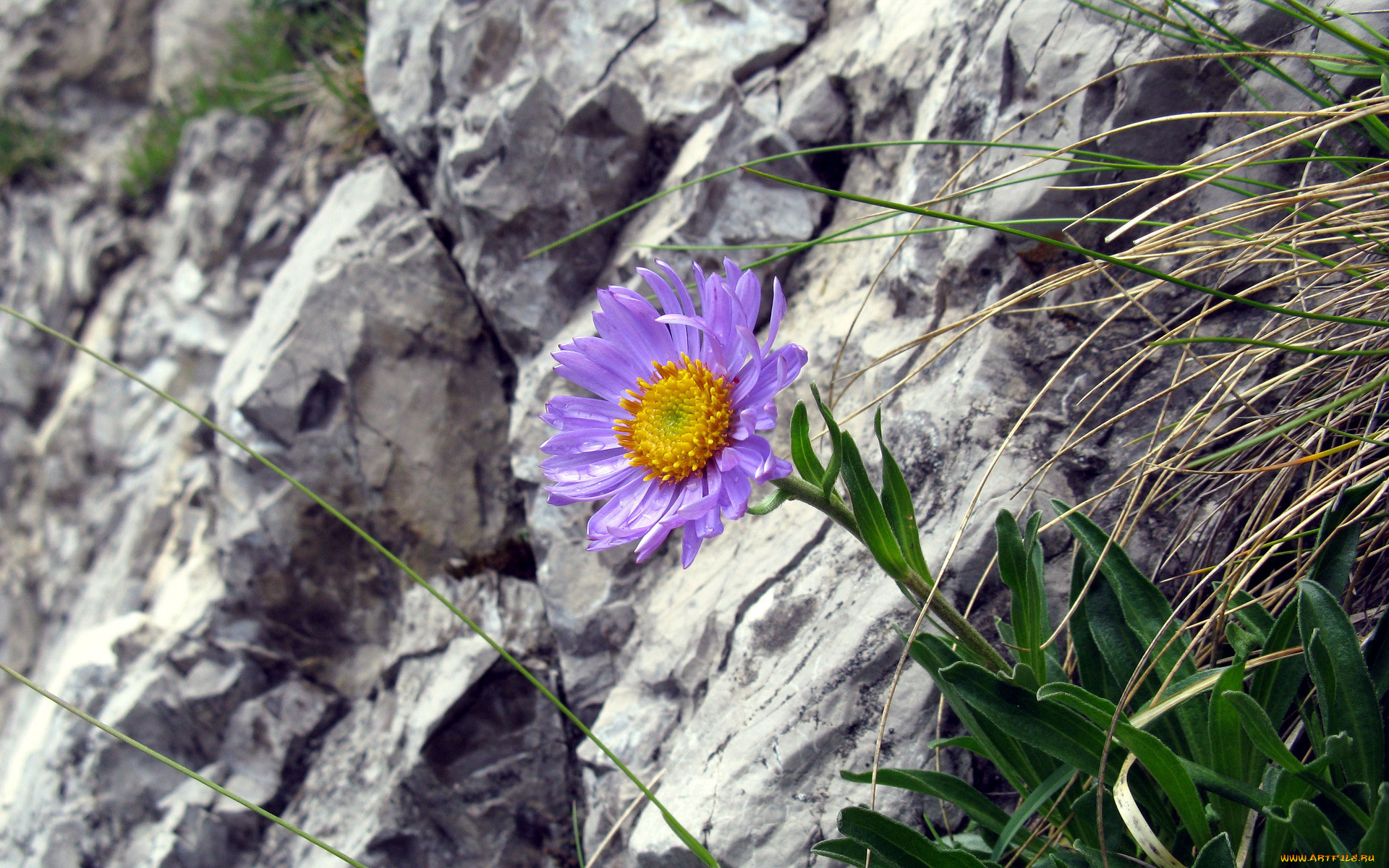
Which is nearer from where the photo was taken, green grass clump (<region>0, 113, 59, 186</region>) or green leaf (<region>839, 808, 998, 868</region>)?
green leaf (<region>839, 808, 998, 868</region>)

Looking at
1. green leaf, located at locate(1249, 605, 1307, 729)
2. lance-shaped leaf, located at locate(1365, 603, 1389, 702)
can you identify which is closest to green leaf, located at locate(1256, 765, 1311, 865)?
green leaf, located at locate(1249, 605, 1307, 729)

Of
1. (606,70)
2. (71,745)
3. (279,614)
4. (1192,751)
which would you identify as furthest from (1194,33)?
(71,745)

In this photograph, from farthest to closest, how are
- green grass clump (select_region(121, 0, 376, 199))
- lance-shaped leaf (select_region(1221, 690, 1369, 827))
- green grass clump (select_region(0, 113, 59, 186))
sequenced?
1. green grass clump (select_region(0, 113, 59, 186))
2. green grass clump (select_region(121, 0, 376, 199))
3. lance-shaped leaf (select_region(1221, 690, 1369, 827))

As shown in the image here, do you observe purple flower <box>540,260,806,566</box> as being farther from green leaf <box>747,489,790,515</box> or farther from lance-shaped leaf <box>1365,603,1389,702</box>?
lance-shaped leaf <box>1365,603,1389,702</box>

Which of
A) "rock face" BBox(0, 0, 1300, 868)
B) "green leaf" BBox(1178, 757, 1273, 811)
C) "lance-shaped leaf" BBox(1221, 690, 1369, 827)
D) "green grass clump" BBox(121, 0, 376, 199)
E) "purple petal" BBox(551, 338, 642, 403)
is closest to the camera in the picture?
"lance-shaped leaf" BBox(1221, 690, 1369, 827)

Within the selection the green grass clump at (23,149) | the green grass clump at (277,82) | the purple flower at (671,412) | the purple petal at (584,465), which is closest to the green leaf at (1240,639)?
the purple flower at (671,412)

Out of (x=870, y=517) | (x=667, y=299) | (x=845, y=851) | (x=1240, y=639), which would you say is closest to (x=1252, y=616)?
(x=1240, y=639)

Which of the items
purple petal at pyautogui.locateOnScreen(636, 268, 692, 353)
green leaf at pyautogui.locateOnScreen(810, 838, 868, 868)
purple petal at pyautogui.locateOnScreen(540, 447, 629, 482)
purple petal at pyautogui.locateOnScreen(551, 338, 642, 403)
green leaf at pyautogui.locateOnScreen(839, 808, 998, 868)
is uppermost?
purple petal at pyautogui.locateOnScreen(636, 268, 692, 353)
